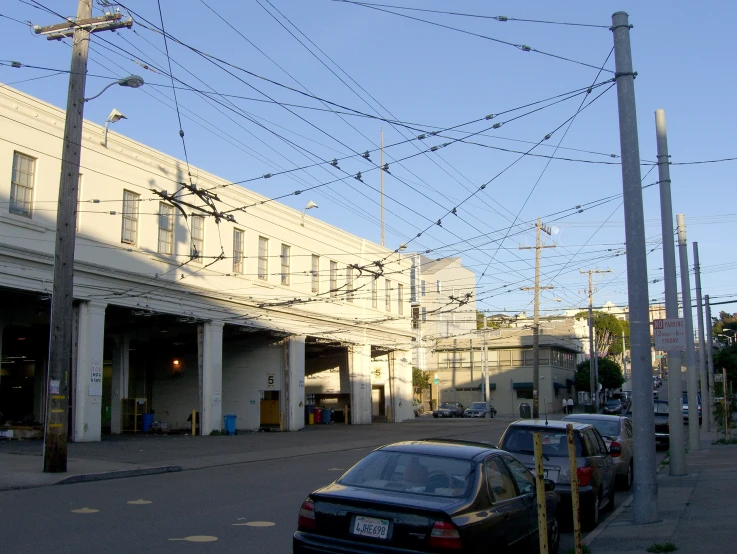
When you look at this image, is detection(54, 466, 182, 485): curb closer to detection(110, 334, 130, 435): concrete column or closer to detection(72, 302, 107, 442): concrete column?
detection(72, 302, 107, 442): concrete column

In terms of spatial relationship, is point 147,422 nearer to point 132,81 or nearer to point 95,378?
point 95,378

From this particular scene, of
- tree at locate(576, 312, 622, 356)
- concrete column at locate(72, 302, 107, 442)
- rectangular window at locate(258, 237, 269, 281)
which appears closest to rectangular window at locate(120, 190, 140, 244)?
concrete column at locate(72, 302, 107, 442)

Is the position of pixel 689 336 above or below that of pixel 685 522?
above

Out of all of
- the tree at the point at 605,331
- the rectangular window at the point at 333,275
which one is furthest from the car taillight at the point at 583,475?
the tree at the point at 605,331

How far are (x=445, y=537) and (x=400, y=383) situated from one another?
4496cm

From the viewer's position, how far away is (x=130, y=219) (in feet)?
95.5

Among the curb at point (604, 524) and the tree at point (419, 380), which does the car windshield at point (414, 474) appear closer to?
the curb at point (604, 524)

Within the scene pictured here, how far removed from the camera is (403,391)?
50.7 meters

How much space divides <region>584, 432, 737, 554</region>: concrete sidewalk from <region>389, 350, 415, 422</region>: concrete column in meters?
33.4

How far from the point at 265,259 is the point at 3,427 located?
13878 millimetres

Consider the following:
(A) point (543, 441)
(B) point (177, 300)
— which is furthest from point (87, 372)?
(A) point (543, 441)

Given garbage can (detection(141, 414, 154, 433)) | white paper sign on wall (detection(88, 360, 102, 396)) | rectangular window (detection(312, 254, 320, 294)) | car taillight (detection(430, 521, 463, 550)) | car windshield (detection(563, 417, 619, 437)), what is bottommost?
garbage can (detection(141, 414, 154, 433))

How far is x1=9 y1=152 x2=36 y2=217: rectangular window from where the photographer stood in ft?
80.2

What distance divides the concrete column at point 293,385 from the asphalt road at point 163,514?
21044 mm
